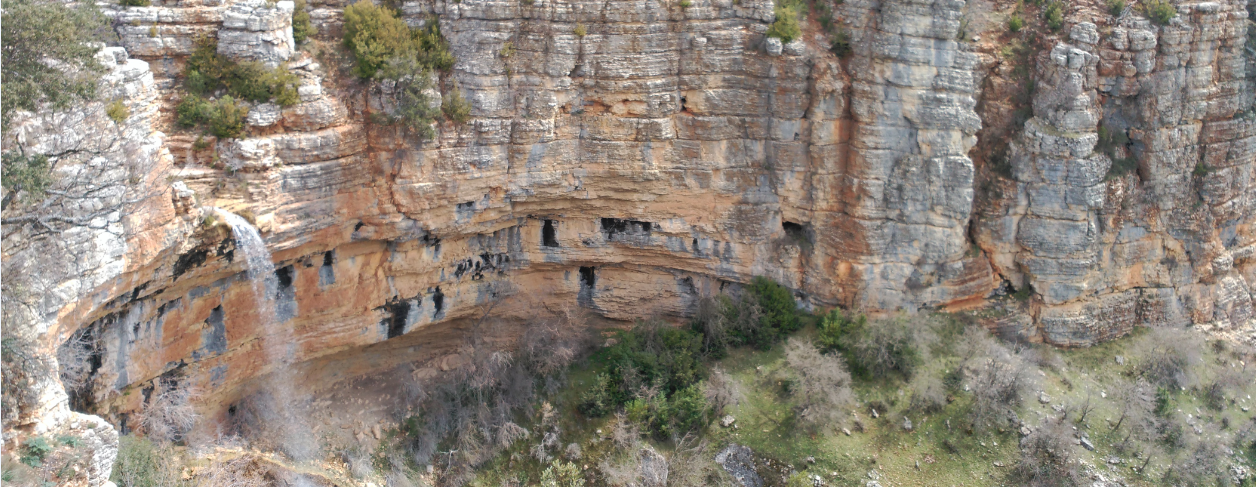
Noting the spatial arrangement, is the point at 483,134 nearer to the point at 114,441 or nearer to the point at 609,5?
the point at 609,5

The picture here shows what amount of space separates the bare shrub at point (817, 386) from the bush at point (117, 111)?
41.9ft

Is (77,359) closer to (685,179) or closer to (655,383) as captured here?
(655,383)

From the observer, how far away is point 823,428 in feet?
60.3

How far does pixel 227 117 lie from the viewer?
16.0 meters

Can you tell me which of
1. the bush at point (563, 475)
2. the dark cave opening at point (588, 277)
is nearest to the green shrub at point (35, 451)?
the bush at point (563, 475)

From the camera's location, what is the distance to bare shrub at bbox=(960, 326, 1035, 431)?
18359 millimetres

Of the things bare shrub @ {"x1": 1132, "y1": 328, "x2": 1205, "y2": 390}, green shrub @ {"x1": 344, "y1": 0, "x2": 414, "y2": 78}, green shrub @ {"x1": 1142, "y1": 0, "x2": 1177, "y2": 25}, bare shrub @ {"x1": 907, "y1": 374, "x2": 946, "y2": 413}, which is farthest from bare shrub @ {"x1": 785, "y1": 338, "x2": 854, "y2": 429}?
green shrub @ {"x1": 344, "y1": 0, "x2": 414, "y2": 78}

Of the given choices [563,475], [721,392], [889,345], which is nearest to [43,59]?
[563,475]

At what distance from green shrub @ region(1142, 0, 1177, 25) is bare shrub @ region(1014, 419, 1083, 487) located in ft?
27.7

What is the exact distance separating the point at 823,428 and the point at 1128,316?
26.2 ft

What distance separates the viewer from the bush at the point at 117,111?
14.0 meters

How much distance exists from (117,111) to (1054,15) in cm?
1730

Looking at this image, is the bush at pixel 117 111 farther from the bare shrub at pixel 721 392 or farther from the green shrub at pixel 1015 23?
the green shrub at pixel 1015 23

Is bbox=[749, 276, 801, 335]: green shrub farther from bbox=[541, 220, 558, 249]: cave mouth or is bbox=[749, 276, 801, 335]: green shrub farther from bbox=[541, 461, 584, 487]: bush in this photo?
bbox=[541, 461, 584, 487]: bush
